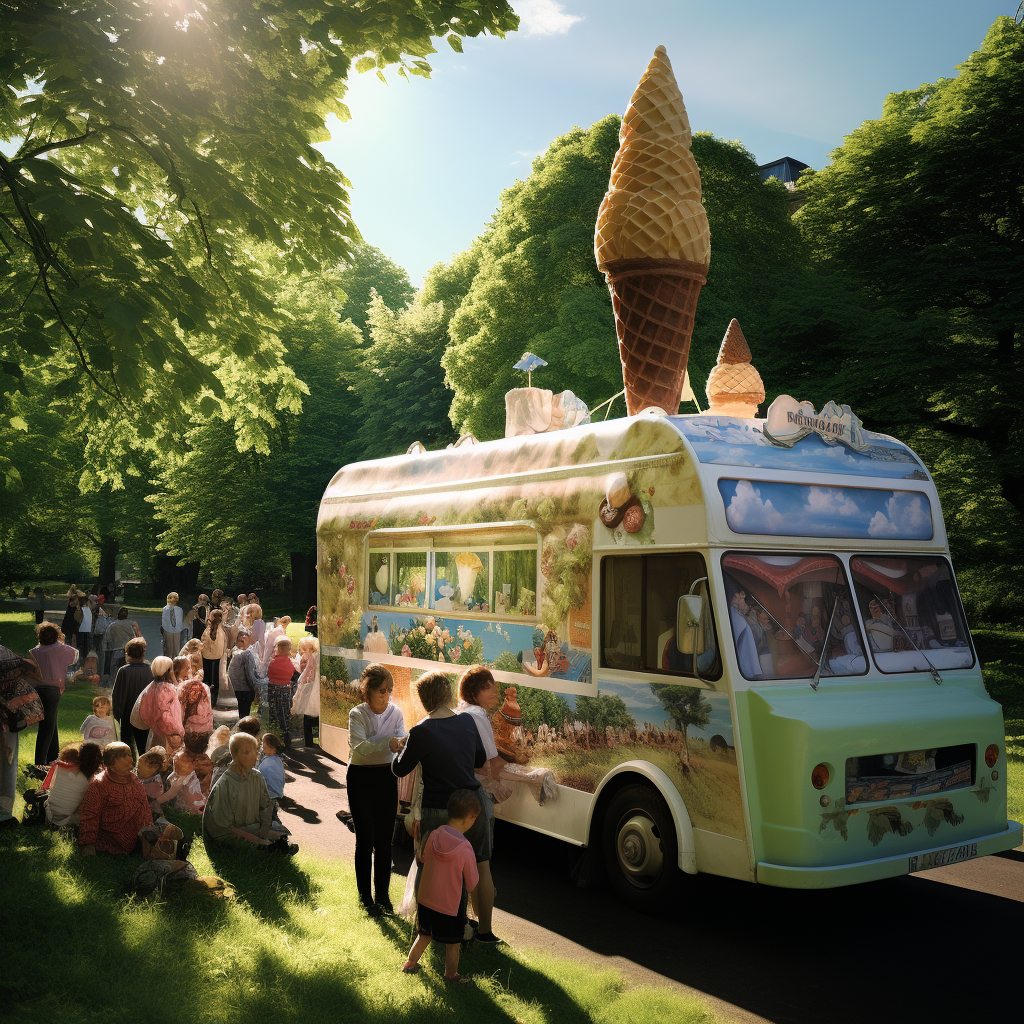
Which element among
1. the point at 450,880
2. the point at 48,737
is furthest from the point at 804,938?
the point at 48,737

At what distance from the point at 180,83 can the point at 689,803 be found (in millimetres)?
5777

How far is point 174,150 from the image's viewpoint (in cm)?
594

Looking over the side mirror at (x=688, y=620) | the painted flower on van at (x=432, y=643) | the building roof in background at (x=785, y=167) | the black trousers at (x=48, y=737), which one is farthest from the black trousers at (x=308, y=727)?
the building roof in background at (x=785, y=167)

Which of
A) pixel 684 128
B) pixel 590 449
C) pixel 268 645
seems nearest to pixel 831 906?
pixel 590 449

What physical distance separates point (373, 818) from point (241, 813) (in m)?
1.71

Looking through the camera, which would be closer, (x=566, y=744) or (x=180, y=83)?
(x=180, y=83)

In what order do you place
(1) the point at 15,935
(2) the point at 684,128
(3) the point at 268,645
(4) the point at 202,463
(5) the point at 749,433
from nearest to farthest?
(1) the point at 15,935 → (5) the point at 749,433 → (2) the point at 684,128 → (3) the point at 268,645 → (4) the point at 202,463

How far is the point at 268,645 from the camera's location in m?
15.6

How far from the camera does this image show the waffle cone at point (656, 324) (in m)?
9.30

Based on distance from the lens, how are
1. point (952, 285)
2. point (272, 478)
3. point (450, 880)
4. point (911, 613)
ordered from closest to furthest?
point (450, 880), point (911, 613), point (952, 285), point (272, 478)

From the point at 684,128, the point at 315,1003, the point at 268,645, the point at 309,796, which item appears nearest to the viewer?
the point at 315,1003

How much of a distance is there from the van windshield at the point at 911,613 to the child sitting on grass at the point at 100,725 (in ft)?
22.4

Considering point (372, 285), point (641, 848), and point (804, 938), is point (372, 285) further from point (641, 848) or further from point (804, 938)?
point (804, 938)

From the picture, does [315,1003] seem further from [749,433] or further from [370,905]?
[749,433]
